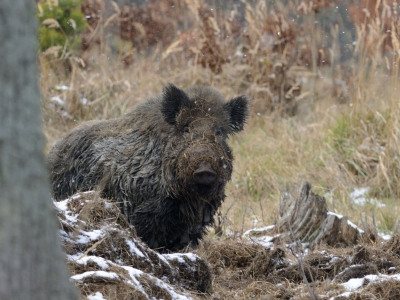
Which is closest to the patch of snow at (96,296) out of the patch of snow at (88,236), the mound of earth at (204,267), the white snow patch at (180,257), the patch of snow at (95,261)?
the mound of earth at (204,267)

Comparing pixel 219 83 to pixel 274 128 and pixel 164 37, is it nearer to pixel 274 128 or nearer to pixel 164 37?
pixel 274 128

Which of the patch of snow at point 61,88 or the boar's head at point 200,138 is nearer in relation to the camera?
the boar's head at point 200,138

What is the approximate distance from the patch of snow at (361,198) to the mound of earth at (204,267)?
2756mm

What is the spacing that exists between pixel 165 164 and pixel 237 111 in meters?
0.94

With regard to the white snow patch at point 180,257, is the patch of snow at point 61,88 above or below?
above

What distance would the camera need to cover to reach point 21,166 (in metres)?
1.92

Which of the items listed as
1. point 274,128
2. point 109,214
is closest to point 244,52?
point 274,128

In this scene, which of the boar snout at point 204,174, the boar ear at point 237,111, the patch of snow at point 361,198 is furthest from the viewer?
the patch of snow at point 361,198

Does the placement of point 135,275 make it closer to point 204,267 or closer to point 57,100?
point 204,267

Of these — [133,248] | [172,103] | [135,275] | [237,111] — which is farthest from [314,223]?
[135,275]

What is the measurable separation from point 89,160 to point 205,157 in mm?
1320

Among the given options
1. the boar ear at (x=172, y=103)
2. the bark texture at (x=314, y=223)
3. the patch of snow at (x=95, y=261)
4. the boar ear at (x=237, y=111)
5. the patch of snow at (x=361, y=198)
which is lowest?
the patch of snow at (x=361, y=198)

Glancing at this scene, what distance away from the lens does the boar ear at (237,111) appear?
5.93m

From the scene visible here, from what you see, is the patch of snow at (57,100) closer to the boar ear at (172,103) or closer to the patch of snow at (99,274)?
the boar ear at (172,103)
